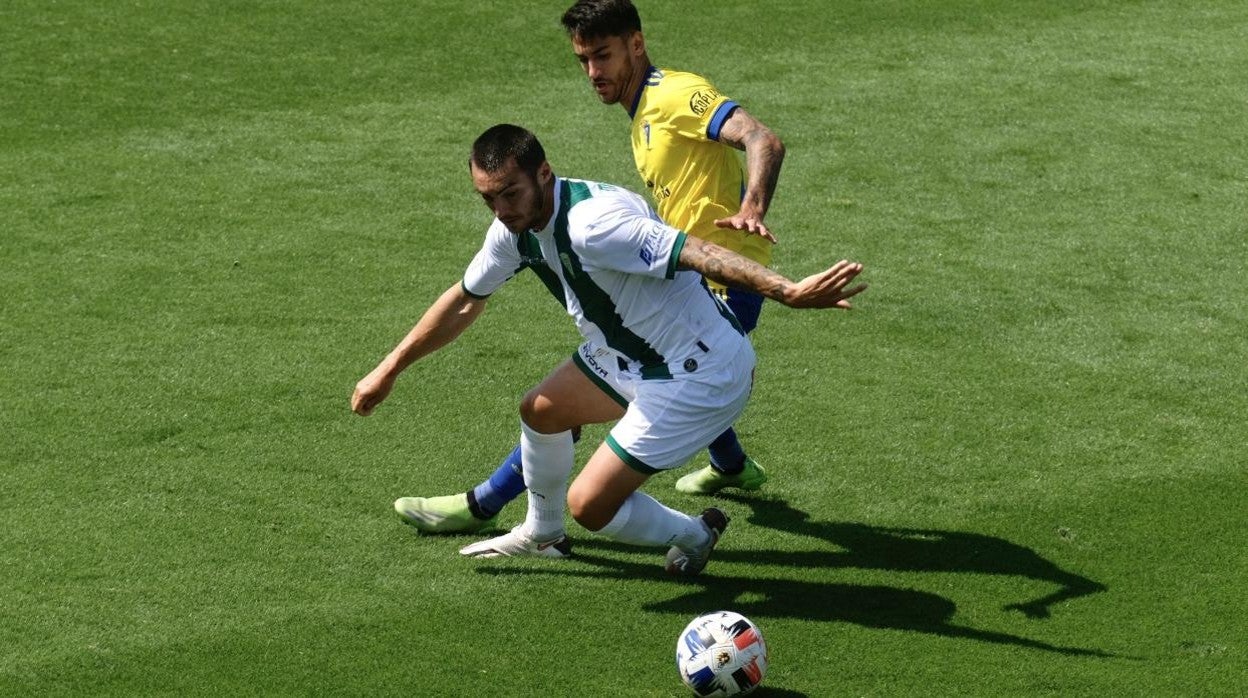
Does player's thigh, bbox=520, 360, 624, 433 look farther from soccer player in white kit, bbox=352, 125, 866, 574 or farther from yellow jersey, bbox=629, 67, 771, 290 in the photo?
yellow jersey, bbox=629, 67, 771, 290

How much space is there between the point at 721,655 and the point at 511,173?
1.88 metres

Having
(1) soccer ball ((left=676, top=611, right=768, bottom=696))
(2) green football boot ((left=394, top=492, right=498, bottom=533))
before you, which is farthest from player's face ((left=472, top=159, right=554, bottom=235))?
(1) soccer ball ((left=676, top=611, right=768, bottom=696))

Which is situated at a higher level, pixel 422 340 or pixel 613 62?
pixel 613 62

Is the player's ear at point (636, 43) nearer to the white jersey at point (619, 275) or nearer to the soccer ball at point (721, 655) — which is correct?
the white jersey at point (619, 275)

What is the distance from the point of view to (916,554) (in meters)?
7.14

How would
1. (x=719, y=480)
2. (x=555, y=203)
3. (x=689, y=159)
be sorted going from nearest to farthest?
(x=555, y=203) → (x=689, y=159) → (x=719, y=480)

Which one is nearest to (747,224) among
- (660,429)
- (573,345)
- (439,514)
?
(660,429)

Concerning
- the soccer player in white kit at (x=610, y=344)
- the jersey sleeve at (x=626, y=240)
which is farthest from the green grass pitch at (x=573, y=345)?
the jersey sleeve at (x=626, y=240)

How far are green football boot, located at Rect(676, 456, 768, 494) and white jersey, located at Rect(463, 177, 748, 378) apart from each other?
1145mm

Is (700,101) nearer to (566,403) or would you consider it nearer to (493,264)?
(493,264)

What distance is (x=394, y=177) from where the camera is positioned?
36.6 feet

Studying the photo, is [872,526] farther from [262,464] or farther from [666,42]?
[666,42]

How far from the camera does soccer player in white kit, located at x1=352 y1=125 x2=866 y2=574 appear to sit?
611cm

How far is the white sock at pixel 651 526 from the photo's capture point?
6.69m
